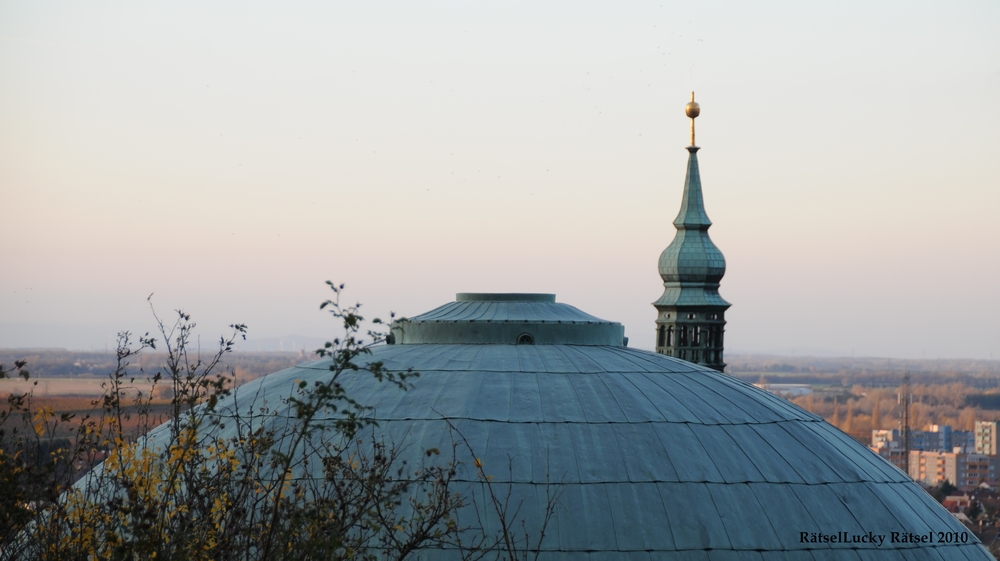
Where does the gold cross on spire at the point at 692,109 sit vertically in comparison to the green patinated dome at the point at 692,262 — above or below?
above

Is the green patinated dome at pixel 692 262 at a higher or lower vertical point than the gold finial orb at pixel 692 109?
lower

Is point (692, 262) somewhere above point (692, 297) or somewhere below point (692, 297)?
above

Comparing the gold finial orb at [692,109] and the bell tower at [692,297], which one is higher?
the gold finial orb at [692,109]

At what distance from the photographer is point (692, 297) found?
5916 centimetres

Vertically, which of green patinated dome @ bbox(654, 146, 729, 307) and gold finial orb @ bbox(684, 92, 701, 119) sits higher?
gold finial orb @ bbox(684, 92, 701, 119)

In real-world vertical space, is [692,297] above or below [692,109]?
below

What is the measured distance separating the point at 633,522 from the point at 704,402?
244 inches

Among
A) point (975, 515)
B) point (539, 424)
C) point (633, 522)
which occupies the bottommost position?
point (975, 515)

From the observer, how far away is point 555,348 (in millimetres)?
34281

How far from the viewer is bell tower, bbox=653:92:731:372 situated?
5888 centimetres

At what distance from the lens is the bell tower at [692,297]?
58.9 m

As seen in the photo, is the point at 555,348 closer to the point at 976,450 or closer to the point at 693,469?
the point at 693,469

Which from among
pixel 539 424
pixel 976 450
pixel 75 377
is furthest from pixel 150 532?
pixel 976 450

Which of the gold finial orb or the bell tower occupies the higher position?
the gold finial orb
